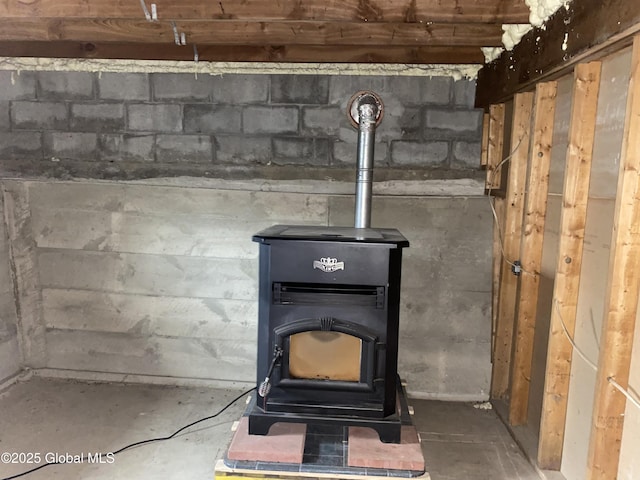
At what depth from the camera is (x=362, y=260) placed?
189 cm

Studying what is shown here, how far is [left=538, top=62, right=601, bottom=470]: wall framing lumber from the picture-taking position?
72.2 inches

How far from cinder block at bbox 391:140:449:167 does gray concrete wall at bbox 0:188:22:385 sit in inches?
99.0

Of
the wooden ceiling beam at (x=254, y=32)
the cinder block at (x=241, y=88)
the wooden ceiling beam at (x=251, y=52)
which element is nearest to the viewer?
the wooden ceiling beam at (x=254, y=32)

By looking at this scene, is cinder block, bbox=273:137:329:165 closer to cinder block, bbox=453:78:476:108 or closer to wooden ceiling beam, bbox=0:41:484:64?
wooden ceiling beam, bbox=0:41:484:64

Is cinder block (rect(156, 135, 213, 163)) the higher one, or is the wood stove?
cinder block (rect(156, 135, 213, 163))

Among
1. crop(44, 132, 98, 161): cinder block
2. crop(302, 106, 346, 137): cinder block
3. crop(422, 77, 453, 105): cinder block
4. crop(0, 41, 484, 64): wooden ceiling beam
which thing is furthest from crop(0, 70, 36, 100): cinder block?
crop(422, 77, 453, 105): cinder block

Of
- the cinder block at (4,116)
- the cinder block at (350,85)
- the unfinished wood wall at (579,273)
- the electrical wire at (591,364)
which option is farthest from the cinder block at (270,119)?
the electrical wire at (591,364)

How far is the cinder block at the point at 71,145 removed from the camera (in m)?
3.04

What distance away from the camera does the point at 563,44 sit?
185cm

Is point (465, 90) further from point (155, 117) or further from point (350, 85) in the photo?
point (155, 117)

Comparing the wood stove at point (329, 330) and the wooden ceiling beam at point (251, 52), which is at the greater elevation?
the wooden ceiling beam at point (251, 52)

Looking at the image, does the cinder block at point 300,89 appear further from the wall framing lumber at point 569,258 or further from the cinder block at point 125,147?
the wall framing lumber at point 569,258

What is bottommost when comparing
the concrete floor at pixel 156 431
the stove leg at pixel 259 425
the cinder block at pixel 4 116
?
the concrete floor at pixel 156 431

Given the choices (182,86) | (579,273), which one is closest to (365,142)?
(579,273)
